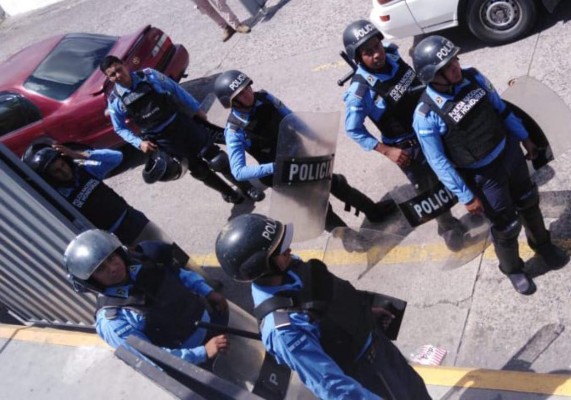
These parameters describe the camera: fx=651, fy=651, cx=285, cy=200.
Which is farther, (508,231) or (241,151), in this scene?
(241,151)

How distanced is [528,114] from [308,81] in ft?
14.1

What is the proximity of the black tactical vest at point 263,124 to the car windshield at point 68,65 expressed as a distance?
426 cm

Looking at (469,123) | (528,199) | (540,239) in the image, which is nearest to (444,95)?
(469,123)

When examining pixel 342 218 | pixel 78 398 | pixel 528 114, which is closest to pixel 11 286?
pixel 78 398

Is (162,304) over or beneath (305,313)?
beneath

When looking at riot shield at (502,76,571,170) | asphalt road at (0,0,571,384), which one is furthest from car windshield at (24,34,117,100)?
riot shield at (502,76,571,170)

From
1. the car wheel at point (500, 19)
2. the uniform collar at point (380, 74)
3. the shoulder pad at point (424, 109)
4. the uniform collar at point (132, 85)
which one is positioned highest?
the uniform collar at point (132, 85)

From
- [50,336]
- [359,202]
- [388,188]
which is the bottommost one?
[388,188]

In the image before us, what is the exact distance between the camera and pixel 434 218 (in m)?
4.82

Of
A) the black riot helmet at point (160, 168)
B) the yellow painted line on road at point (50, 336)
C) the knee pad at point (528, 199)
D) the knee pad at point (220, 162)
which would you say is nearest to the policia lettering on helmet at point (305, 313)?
the knee pad at point (528, 199)

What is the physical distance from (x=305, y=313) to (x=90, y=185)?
291 centimetres

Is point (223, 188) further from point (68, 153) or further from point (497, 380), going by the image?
point (497, 380)

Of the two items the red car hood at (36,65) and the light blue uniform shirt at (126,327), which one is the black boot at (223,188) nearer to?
the red car hood at (36,65)

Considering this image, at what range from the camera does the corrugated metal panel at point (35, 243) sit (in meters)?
4.55
